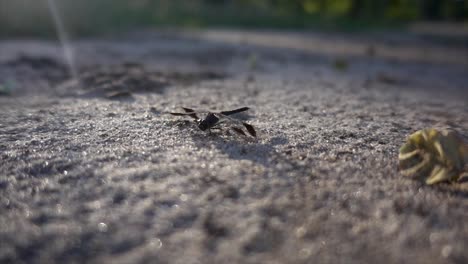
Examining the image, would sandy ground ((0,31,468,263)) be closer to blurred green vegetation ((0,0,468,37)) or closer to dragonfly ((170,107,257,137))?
dragonfly ((170,107,257,137))

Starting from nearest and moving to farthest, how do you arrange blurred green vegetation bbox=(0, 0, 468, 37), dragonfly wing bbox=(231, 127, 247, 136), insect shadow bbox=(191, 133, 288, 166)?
insect shadow bbox=(191, 133, 288, 166), dragonfly wing bbox=(231, 127, 247, 136), blurred green vegetation bbox=(0, 0, 468, 37)

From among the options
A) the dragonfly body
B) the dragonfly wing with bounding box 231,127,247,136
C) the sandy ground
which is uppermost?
the dragonfly body

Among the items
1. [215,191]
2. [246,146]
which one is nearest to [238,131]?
[246,146]

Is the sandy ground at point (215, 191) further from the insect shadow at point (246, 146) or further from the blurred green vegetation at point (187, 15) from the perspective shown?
the blurred green vegetation at point (187, 15)

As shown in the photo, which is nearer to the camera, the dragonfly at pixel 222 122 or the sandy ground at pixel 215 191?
the sandy ground at pixel 215 191

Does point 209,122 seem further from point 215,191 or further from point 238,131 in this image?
point 215,191

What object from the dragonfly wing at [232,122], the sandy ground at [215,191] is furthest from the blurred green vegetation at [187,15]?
the dragonfly wing at [232,122]

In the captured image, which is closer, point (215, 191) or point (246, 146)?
point (215, 191)

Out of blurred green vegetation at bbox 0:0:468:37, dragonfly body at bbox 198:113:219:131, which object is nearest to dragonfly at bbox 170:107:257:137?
dragonfly body at bbox 198:113:219:131

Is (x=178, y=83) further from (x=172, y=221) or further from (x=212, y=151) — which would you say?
(x=172, y=221)
